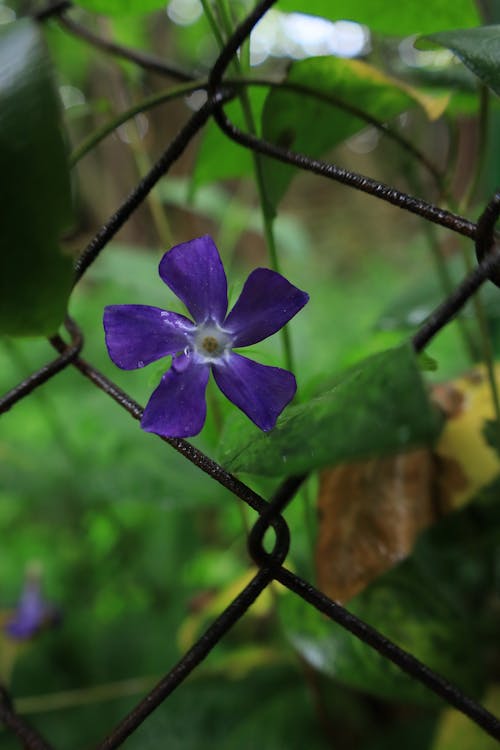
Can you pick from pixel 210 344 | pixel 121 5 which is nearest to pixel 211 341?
pixel 210 344

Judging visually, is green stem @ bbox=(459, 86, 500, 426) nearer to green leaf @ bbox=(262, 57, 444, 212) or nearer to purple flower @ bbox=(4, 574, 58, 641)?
green leaf @ bbox=(262, 57, 444, 212)

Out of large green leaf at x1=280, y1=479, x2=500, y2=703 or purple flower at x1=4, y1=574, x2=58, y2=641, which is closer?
large green leaf at x1=280, y1=479, x2=500, y2=703

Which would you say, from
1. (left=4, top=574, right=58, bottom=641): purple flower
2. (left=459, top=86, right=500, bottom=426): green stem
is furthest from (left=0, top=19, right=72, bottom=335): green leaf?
(left=4, top=574, right=58, bottom=641): purple flower

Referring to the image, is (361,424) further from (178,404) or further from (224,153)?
(224,153)

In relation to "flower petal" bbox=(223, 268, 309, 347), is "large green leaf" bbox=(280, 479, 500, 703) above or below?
below

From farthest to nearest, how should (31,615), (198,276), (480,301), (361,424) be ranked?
1. (31,615)
2. (480,301)
3. (198,276)
4. (361,424)

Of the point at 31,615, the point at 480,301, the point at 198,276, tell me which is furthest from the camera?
the point at 31,615

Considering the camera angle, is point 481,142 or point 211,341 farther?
point 481,142

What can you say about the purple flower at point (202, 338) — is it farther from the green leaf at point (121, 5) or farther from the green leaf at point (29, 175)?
the green leaf at point (121, 5)
